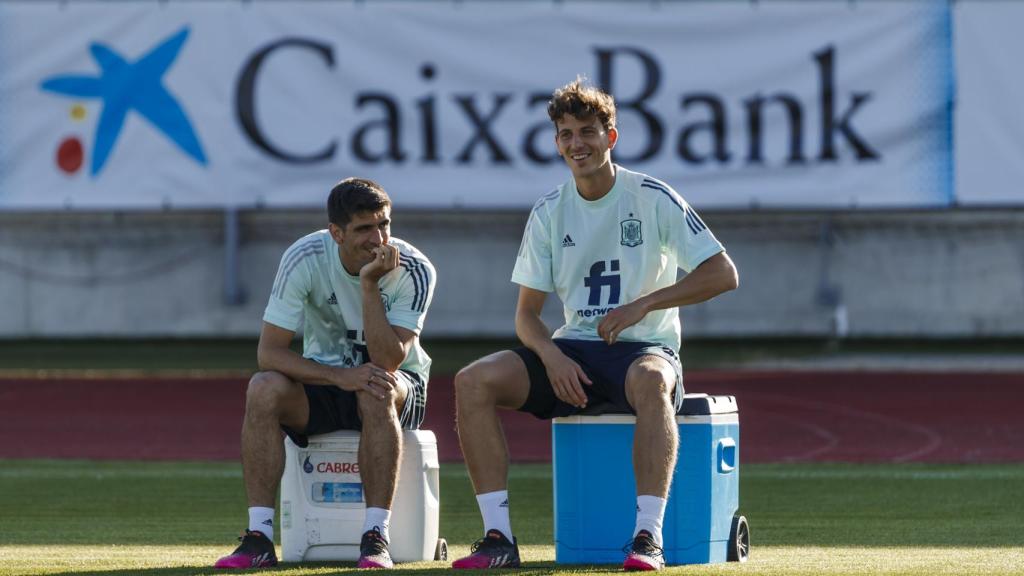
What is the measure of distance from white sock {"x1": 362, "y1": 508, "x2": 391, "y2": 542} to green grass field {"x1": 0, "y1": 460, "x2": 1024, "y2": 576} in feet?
0.46

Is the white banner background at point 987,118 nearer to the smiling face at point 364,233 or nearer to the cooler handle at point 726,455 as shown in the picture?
the cooler handle at point 726,455

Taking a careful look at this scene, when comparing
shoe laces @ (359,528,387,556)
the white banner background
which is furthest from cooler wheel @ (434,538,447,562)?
the white banner background

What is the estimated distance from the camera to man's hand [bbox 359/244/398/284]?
537cm

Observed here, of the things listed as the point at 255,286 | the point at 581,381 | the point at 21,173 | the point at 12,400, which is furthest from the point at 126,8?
the point at 581,381

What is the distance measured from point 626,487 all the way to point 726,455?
344 mm

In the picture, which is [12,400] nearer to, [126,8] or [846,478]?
[126,8]

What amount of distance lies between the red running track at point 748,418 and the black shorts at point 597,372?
4.28 m

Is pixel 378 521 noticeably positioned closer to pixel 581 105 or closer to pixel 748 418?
pixel 581 105

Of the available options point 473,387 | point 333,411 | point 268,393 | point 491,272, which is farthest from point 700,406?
point 491,272

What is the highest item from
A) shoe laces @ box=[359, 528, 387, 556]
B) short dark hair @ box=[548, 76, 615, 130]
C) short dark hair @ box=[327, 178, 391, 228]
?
short dark hair @ box=[548, 76, 615, 130]

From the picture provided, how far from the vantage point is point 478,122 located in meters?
15.6

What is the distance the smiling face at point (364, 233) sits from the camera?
541 cm

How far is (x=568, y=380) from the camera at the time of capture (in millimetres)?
5098

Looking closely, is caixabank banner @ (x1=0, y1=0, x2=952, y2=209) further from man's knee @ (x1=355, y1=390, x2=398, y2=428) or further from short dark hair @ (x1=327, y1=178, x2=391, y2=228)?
man's knee @ (x1=355, y1=390, x2=398, y2=428)
